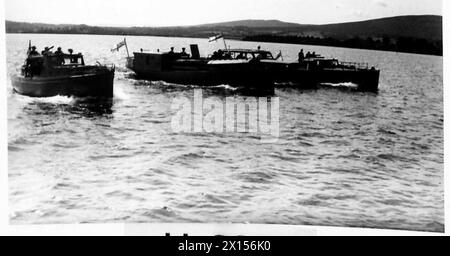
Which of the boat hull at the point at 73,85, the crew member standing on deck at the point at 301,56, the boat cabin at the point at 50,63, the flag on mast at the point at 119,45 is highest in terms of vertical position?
the flag on mast at the point at 119,45

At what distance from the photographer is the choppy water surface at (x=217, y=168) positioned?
10.4m

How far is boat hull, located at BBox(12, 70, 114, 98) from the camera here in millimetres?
13391

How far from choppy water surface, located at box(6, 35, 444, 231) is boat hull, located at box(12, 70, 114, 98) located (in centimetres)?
88

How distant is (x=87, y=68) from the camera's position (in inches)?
603

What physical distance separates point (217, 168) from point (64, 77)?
5599mm

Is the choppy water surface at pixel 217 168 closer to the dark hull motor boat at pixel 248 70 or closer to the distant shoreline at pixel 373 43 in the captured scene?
the distant shoreline at pixel 373 43

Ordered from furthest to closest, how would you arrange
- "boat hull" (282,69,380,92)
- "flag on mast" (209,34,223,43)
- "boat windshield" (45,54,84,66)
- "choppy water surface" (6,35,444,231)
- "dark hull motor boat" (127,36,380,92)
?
1. "dark hull motor boat" (127,36,380,92)
2. "boat hull" (282,69,380,92)
3. "boat windshield" (45,54,84,66)
4. "flag on mast" (209,34,223,43)
5. "choppy water surface" (6,35,444,231)

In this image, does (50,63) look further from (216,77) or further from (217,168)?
(216,77)

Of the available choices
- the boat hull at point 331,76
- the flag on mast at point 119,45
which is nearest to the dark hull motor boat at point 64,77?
the flag on mast at point 119,45

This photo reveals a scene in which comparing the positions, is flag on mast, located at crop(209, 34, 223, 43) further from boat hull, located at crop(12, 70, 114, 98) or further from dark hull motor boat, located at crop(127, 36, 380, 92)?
dark hull motor boat, located at crop(127, 36, 380, 92)

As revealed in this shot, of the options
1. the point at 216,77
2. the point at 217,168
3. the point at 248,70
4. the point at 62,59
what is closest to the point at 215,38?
the point at 62,59

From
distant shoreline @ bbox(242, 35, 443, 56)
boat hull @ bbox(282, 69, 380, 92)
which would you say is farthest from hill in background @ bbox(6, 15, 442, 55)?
boat hull @ bbox(282, 69, 380, 92)

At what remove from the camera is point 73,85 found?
14.4m
